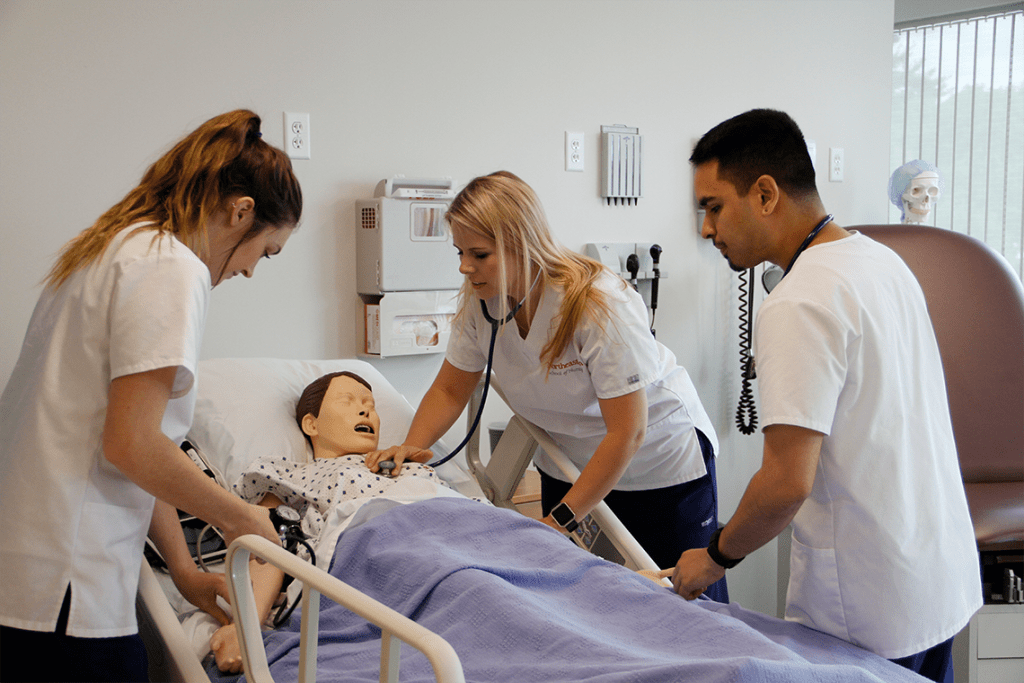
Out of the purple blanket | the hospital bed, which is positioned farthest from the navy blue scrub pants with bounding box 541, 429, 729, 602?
the purple blanket

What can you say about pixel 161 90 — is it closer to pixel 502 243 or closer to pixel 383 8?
pixel 383 8

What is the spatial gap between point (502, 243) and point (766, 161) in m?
0.58

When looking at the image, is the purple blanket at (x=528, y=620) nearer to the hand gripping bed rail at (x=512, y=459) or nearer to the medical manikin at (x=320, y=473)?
the medical manikin at (x=320, y=473)

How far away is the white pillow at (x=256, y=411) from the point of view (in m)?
1.89

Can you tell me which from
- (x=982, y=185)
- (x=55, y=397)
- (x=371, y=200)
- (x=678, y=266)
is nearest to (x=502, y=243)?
(x=371, y=200)

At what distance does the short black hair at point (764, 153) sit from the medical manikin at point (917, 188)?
2277mm

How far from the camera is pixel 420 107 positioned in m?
2.44

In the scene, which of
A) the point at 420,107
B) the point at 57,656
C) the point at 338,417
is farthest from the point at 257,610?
the point at 420,107

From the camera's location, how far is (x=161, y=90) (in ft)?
6.70

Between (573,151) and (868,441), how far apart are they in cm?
181

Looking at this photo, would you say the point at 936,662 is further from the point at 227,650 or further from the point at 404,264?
the point at 404,264

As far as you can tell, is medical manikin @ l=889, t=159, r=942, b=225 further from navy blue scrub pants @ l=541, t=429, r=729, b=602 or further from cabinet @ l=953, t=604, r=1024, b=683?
navy blue scrub pants @ l=541, t=429, r=729, b=602

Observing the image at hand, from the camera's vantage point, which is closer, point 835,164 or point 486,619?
point 486,619

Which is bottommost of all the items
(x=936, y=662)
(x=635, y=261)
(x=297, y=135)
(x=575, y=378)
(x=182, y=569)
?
(x=936, y=662)
